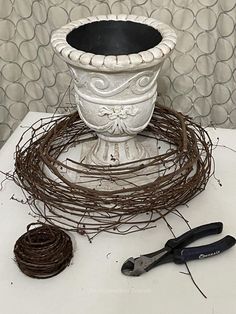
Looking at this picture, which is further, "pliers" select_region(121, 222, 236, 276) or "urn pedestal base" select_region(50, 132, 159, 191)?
"urn pedestal base" select_region(50, 132, 159, 191)

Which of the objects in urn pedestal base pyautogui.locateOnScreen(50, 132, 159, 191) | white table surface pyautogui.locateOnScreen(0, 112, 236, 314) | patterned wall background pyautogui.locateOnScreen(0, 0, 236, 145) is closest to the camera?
white table surface pyautogui.locateOnScreen(0, 112, 236, 314)

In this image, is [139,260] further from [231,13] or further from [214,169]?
[231,13]

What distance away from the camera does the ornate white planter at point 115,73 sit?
2.23ft

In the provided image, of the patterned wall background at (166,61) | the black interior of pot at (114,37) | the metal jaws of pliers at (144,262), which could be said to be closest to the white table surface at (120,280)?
the metal jaws of pliers at (144,262)

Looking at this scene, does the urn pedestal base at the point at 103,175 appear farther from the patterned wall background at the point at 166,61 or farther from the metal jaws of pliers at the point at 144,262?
the patterned wall background at the point at 166,61

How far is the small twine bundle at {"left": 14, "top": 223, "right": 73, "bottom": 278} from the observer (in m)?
0.64

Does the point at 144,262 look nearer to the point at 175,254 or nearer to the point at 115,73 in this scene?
the point at 175,254

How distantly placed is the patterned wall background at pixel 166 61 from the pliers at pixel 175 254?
1.73 feet

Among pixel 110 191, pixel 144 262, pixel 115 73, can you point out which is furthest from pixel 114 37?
pixel 144 262

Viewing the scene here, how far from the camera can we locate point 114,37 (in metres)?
0.82

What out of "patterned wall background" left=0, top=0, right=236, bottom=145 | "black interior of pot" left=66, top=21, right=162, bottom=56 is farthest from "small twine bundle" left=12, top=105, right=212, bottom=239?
"patterned wall background" left=0, top=0, right=236, bottom=145

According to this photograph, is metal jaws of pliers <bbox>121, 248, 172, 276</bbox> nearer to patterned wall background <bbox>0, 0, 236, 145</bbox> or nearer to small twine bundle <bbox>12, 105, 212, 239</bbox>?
small twine bundle <bbox>12, 105, 212, 239</bbox>

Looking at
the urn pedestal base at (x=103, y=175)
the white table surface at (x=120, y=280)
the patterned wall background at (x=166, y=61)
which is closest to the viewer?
the white table surface at (x=120, y=280)

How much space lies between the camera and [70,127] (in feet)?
2.98
